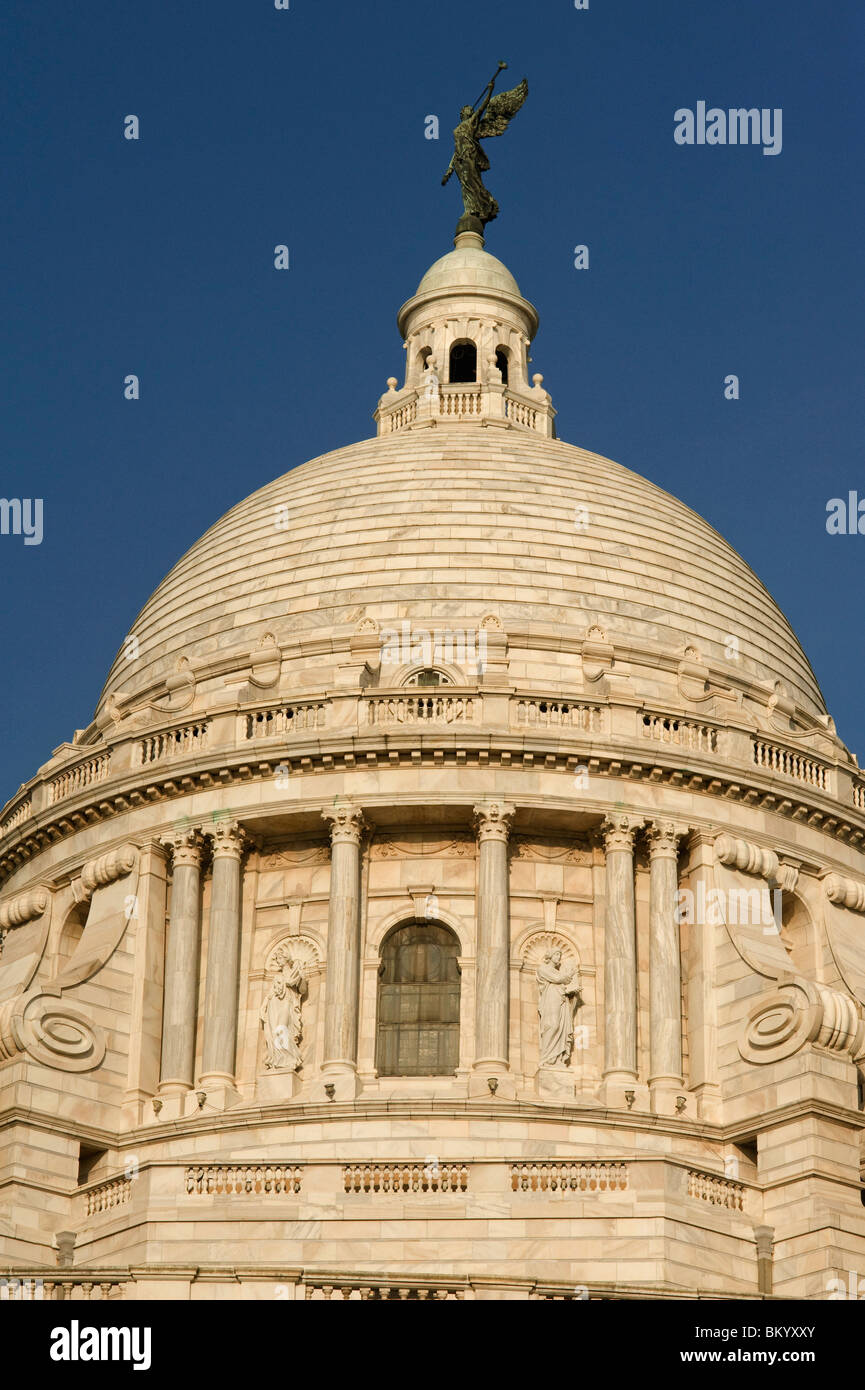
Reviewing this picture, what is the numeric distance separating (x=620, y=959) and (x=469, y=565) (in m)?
11.5

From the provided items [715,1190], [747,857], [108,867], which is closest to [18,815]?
[108,867]

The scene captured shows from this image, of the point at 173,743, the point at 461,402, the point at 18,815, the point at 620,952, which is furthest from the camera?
the point at 461,402

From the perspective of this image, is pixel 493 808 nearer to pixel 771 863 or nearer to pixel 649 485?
pixel 771 863

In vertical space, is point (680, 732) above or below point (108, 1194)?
above

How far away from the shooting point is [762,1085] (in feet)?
167

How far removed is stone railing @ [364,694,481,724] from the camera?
55562 millimetres

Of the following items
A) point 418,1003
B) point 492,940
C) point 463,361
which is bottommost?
point 418,1003

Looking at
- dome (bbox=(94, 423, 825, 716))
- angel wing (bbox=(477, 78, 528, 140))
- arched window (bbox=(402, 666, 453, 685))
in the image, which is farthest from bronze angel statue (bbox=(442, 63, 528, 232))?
arched window (bbox=(402, 666, 453, 685))

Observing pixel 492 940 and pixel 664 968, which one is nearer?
A: pixel 492 940

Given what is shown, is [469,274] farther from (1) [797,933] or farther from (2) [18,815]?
(1) [797,933]

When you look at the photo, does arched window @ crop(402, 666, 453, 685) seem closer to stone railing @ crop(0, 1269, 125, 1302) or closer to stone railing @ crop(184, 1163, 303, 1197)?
stone railing @ crop(184, 1163, 303, 1197)

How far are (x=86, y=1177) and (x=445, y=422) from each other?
24249mm

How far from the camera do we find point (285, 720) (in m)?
56.5
